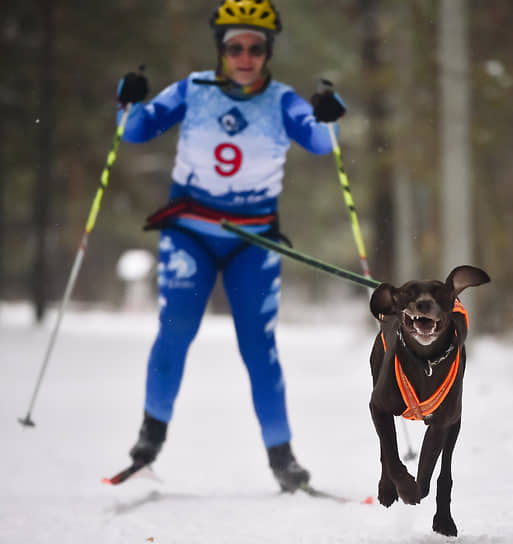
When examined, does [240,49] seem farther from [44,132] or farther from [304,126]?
[44,132]

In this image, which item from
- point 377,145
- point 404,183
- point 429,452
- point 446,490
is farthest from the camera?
point 404,183

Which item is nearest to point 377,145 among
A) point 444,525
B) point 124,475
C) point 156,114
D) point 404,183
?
point 404,183

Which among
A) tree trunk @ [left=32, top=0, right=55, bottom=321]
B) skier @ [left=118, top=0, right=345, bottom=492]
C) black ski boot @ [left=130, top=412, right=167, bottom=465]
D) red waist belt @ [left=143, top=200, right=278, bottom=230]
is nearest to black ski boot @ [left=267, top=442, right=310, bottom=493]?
skier @ [left=118, top=0, right=345, bottom=492]

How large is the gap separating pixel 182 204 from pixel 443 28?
5550 mm

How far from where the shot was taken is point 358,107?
18969mm

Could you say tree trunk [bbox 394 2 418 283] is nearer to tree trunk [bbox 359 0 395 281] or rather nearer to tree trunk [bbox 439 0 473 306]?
tree trunk [bbox 359 0 395 281]

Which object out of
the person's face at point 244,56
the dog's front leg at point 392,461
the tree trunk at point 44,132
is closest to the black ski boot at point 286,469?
the dog's front leg at point 392,461

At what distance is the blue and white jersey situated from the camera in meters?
3.37

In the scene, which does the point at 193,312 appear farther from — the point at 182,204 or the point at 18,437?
the point at 18,437

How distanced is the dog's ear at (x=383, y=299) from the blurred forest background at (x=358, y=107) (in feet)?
21.0

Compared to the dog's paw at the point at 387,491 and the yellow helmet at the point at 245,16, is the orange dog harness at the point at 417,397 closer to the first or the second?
the dog's paw at the point at 387,491

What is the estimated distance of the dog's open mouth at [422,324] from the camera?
1.72 m

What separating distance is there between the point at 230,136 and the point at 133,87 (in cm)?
49

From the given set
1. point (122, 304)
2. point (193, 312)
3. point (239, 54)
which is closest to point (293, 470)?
point (193, 312)
